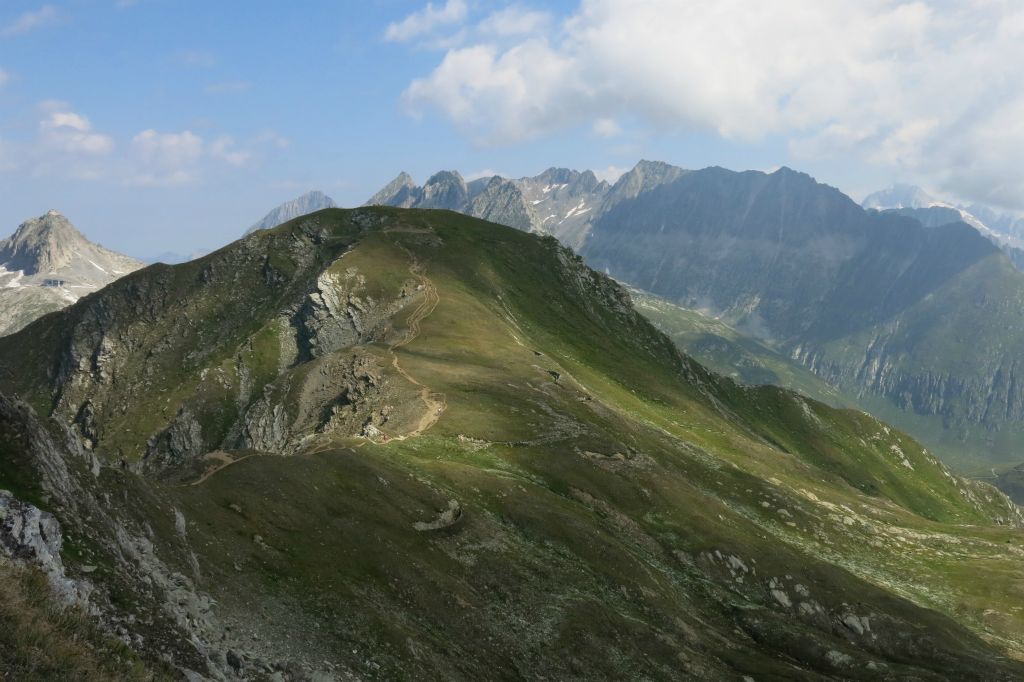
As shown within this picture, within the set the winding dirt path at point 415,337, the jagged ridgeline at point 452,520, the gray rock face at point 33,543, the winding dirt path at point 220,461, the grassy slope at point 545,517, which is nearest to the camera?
the gray rock face at point 33,543

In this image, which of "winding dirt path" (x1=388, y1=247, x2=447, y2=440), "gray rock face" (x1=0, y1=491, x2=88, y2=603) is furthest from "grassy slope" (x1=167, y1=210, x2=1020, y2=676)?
"gray rock face" (x1=0, y1=491, x2=88, y2=603)

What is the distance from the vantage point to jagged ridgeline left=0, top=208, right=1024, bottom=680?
109ft

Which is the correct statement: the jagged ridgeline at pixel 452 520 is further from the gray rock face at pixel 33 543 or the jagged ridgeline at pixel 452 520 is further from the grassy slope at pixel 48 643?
the grassy slope at pixel 48 643

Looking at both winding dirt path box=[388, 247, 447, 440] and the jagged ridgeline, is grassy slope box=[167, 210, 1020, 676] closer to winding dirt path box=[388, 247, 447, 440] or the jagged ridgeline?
the jagged ridgeline

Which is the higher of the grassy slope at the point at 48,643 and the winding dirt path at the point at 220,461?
the grassy slope at the point at 48,643

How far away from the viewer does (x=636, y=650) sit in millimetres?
48312

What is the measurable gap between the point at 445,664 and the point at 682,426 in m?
104

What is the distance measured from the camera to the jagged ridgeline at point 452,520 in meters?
33.1

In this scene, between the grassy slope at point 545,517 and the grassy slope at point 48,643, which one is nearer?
the grassy slope at point 48,643

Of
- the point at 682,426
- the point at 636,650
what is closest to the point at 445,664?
the point at 636,650

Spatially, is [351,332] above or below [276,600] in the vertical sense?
above

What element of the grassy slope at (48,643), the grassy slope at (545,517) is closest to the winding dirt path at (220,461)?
the grassy slope at (545,517)

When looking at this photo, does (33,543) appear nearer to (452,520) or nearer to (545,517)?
(452,520)

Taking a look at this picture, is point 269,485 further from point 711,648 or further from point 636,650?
point 711,648
